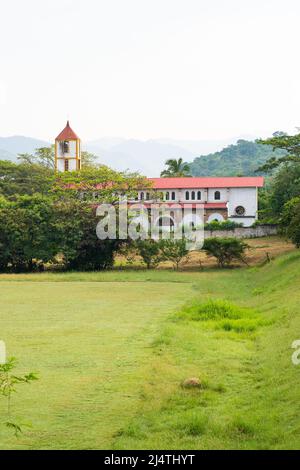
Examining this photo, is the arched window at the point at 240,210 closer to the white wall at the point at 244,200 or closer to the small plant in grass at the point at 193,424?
the white wall at the point at 244,200

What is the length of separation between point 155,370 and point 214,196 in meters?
53.2

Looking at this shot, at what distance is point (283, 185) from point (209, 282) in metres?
15.2

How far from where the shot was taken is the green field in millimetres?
10961

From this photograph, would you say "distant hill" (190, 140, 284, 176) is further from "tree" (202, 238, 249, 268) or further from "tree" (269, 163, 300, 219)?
"tree" (202, 238, 249, 268)

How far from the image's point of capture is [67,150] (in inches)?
2970

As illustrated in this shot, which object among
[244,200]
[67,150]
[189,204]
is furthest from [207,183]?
[67,150]

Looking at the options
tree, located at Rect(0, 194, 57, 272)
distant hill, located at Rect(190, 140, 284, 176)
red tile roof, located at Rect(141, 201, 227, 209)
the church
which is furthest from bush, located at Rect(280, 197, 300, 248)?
distant hill, located at Rect(190, 140, 284, 176)

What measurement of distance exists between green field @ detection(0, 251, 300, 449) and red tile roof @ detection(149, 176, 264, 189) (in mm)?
36695

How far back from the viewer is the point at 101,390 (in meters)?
13.9

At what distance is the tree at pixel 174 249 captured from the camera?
4488 cm

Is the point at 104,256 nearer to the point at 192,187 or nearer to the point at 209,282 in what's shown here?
the point at 209,282

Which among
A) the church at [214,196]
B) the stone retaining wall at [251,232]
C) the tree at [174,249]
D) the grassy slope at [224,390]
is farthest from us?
the church at [214,196]

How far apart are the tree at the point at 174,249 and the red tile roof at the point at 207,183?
21.7 meters

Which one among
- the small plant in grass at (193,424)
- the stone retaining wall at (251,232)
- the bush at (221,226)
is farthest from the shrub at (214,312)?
the bush at (221,226)
